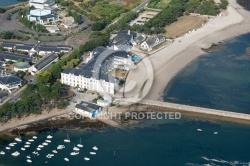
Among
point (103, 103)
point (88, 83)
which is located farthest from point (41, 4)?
point (103, 103)

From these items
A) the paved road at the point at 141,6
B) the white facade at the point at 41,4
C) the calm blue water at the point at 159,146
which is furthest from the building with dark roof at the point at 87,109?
the white facade at the point at 41,4

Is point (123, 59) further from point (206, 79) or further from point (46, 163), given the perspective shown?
point (46, 163)

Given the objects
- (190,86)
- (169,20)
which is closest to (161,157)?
(190,86)

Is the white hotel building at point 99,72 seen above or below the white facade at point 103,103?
above

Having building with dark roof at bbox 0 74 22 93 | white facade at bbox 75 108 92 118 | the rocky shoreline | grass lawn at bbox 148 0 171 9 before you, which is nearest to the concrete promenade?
white facade at bbox 75 108 92 118

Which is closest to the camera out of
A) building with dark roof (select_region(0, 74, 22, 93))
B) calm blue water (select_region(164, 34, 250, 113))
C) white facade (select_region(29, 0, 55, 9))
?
calm blue water (select_region(164, 34, 250, 113))

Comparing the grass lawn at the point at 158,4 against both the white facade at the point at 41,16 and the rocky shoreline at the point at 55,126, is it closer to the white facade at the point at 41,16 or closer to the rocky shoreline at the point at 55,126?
the white facade at the point at 41,16

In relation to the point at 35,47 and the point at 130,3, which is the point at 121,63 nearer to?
the point at 35,47

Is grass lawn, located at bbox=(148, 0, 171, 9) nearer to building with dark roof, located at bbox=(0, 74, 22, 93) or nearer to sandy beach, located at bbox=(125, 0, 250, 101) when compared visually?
sandy beach, located at bbox=(125, 0, 250, 101)
